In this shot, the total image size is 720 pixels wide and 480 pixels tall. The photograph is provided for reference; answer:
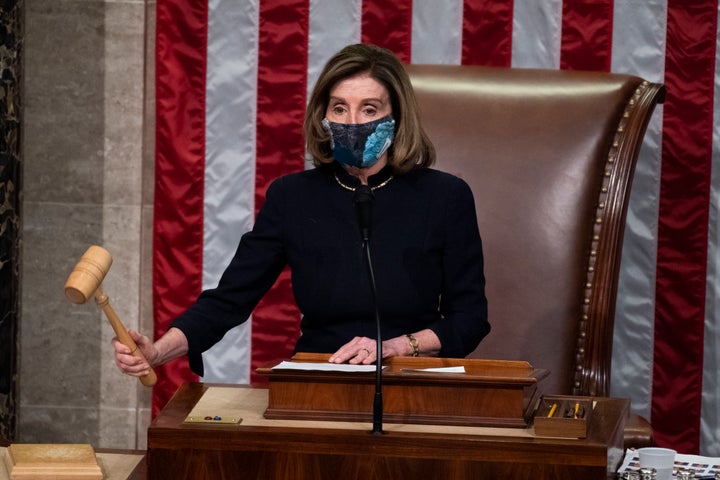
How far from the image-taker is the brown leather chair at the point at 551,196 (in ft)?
11.0

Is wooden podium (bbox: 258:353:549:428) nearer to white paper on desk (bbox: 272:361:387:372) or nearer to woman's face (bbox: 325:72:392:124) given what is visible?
white paper on desk (bbox: 272:361:387:372)

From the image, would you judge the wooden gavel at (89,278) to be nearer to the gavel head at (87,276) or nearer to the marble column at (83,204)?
the gavel head at (87,276)

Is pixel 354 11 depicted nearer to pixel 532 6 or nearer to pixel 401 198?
pixel 532 6

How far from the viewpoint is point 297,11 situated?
12.8 ft

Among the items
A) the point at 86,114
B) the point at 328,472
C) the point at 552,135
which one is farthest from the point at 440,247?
the point at 86,114

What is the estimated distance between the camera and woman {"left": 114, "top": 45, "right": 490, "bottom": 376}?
275cm

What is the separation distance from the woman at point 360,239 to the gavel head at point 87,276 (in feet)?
2.27

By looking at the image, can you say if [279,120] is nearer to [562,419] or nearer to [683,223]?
[683,223]

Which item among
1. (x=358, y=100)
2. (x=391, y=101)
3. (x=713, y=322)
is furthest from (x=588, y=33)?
(x=358, y=100)

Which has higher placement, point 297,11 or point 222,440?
point 297,11

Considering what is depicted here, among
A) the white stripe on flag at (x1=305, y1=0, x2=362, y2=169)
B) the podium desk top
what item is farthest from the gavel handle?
the white stripe on flag at (x1=305, y1=0, x2=362, y2=169)

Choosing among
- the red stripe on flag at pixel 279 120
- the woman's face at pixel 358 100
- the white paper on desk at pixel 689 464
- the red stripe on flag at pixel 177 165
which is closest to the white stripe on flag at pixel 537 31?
the red stripe on flag at pixel 279 120

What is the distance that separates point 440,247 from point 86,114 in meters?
1.81

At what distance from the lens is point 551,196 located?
3422 mm
